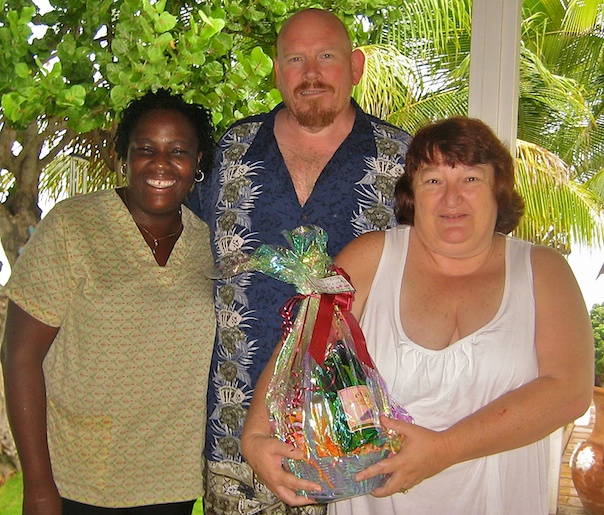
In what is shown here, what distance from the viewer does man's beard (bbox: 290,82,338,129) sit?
7.47ft

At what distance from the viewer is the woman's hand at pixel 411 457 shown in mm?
1512

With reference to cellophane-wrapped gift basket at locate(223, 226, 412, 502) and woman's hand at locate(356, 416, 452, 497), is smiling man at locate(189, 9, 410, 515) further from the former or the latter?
woman's hand at locate(356, 416, 452, 497)

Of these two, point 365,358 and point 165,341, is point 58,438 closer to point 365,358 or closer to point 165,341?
point 165,341

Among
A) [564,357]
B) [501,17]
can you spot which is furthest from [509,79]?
[564,357]

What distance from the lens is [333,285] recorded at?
5.38ft

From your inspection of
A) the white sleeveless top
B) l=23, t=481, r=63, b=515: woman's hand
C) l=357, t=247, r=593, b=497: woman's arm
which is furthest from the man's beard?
l=23, t=481, r=63, b=515: woman's hand

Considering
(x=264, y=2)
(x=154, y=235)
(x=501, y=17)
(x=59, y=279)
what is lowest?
(x=59, y=279)

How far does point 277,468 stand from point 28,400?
768mm

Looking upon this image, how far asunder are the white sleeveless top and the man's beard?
2.38 feet

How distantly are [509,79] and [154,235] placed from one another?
135cm

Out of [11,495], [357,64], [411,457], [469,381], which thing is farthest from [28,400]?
[11,495]

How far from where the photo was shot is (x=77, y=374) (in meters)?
1.95

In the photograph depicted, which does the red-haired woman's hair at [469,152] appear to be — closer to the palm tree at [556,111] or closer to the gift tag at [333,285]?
the gift tag at [333,285]

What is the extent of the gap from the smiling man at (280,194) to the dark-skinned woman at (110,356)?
131mm
